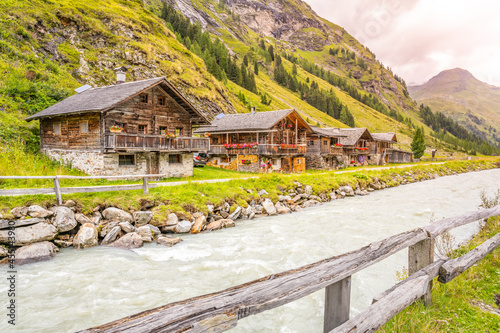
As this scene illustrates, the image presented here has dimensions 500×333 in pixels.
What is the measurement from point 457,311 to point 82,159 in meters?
26.2

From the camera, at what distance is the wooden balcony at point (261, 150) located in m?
34.9

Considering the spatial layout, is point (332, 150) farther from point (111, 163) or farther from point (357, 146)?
point (111, 163)

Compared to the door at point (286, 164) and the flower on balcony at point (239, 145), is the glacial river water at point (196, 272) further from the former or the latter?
the door at point (286, 164)

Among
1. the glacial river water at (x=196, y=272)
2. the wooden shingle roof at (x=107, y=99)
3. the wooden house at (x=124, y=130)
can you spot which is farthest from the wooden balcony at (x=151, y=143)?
the glacial river water at (x=196, y=272)

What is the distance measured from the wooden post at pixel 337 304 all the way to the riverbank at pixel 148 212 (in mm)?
10810

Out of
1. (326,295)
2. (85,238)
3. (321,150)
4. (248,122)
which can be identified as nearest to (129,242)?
(85,238)

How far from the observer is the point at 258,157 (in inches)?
1416

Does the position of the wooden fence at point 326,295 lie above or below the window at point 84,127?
below

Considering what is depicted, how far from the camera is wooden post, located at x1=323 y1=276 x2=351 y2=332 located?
3.18m

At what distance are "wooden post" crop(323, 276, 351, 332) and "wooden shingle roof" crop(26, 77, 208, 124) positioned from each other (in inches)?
844

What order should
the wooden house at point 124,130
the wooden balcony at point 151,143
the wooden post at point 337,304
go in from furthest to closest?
1. the wooden house at point 124,130
2. the wooden balcony at point 151,143
3. the wooden post at point 337,304

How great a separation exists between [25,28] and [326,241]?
171ft

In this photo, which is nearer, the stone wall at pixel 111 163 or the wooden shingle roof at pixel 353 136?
the stone wall at pixel 111 163

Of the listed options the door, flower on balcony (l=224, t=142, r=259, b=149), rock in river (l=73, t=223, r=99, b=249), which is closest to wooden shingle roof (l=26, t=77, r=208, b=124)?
flower on balcony (l=224, t=142, r=259, b=149)
